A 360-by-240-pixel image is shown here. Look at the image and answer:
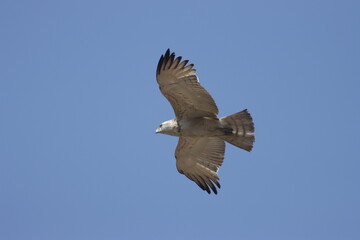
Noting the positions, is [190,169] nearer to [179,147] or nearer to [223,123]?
[179,147]

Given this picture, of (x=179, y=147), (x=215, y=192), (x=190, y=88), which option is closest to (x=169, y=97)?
(x=190, y=88)

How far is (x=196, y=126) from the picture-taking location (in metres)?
11.3

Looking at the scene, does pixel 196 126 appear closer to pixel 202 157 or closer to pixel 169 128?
pixel 169 128

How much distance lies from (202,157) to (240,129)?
1.36 metres

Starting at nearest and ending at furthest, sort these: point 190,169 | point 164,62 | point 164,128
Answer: point 164,62, point 164,128, point 190,169

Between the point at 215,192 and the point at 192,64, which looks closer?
the point at 192,64

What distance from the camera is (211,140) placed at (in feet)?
39.4

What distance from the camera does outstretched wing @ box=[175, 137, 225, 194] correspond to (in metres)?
12.0

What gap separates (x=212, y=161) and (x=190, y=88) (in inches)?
79.4

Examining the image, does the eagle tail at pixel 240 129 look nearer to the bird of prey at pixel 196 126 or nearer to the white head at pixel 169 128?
the bird of prey at pixel 196 126

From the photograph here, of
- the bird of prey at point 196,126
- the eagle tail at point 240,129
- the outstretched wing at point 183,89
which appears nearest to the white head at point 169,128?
the bird of prey at point 196,126

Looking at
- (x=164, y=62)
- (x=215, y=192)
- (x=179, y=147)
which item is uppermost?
(x=164, y=62)

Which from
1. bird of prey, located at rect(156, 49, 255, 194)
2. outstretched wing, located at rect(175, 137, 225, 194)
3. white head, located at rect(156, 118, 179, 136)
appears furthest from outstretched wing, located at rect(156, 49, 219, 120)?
outstretched wing, located at rect(175, 137, 225, 194)

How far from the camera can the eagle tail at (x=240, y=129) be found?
1107cm
